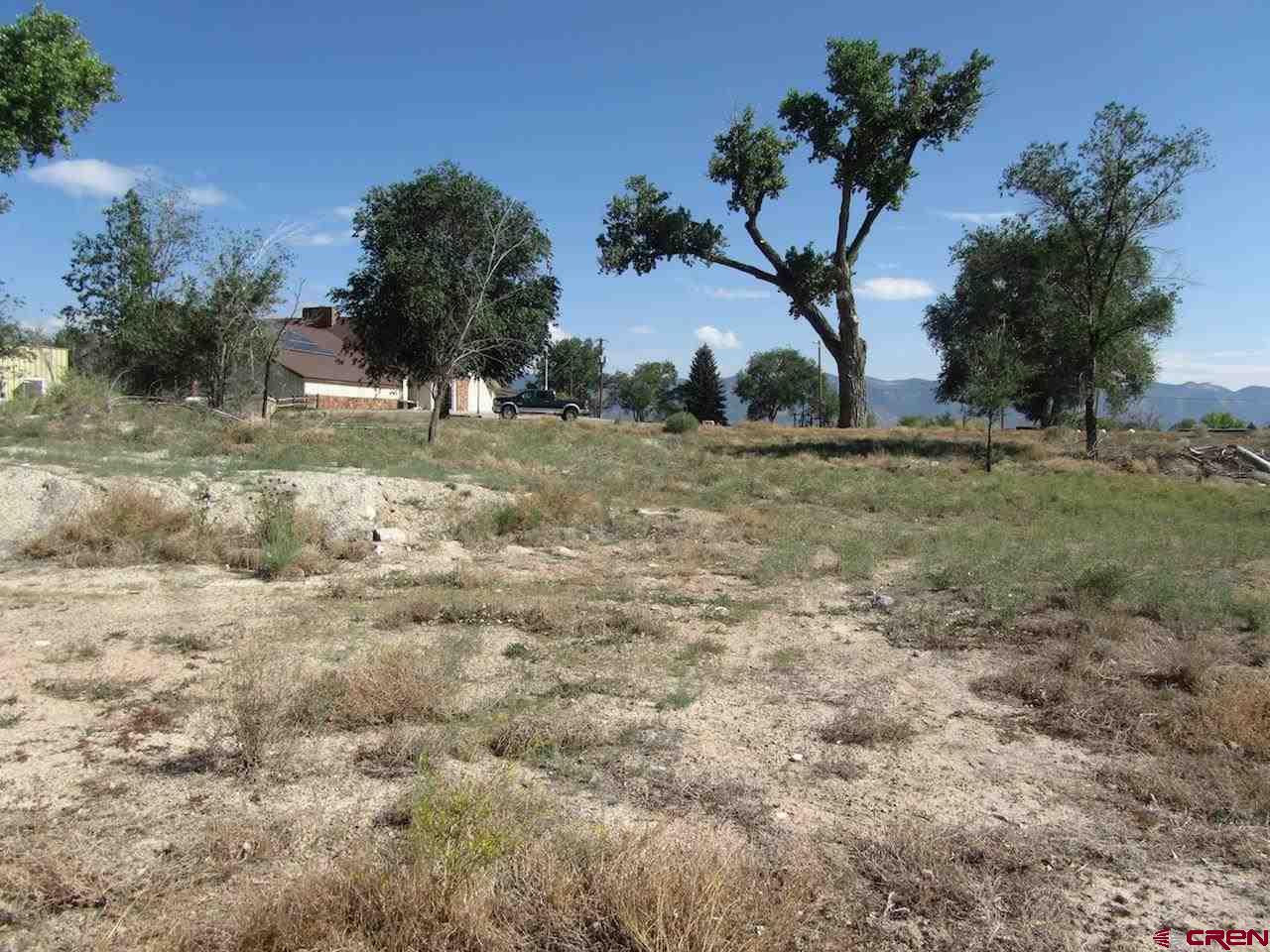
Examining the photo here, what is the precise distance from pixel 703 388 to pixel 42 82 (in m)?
68.7

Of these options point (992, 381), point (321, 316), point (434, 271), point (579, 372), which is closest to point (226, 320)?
point (434, 271)

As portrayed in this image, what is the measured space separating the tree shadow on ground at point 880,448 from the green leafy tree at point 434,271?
11615 mm

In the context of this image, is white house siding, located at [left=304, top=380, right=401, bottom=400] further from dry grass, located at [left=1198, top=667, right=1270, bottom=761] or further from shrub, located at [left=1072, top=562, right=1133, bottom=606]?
dry grass, located at [left=1198, top=667, right=1270, bottom=761]

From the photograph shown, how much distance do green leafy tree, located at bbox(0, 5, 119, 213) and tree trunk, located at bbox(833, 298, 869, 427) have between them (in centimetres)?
2810

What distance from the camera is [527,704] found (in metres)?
5.84

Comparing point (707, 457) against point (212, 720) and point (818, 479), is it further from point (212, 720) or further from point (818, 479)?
point (212, 720)

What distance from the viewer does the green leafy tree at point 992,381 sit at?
27.0 m

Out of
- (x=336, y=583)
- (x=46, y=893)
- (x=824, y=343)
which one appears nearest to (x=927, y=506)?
(x=336, y=583)

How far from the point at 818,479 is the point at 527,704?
17141 millimetres

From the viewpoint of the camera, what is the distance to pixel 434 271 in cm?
3475

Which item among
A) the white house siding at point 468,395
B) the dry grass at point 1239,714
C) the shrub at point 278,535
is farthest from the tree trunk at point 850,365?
the dry grass at point 1239,714

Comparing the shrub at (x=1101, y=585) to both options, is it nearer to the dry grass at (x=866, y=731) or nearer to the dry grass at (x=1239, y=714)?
the dry grass at (x=1239, y=714)

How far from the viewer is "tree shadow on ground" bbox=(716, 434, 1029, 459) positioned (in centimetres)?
2880

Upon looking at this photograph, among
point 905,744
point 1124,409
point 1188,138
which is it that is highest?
point 1188,138
